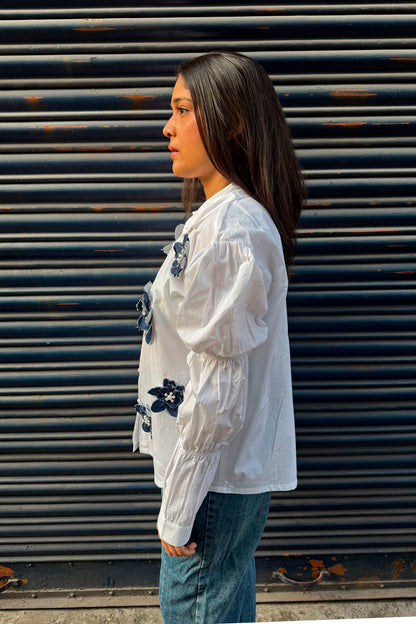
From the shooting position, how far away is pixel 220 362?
4.36 ft

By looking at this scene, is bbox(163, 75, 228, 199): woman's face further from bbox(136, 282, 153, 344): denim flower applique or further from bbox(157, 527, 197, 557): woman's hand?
bbox(157, 527, 197, 557): woman's hand

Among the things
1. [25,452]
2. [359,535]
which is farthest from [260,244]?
[359,535]

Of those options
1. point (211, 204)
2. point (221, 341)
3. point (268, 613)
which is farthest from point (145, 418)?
point (268, 613)

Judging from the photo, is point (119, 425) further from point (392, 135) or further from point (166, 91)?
point (392, 135)

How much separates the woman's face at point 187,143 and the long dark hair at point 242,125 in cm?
2

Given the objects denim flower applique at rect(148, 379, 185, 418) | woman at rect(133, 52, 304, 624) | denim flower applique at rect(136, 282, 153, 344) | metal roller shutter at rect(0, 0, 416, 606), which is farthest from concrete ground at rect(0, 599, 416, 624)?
denim flower applique at rect(136, 282, 153, 344)

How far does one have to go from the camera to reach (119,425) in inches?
99.0

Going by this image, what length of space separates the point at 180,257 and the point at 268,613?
86.3 inches

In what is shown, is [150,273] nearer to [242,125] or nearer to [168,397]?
[168,397]

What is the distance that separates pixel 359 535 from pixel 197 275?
2.13 m

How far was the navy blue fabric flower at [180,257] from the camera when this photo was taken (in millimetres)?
1492

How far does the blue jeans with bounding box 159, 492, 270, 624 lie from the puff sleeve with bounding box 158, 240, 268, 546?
0.67 ft

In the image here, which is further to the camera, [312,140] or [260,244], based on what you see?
[312,140]

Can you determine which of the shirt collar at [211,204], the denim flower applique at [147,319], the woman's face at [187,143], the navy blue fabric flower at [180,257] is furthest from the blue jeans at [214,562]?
the woman's face at [187,143]
